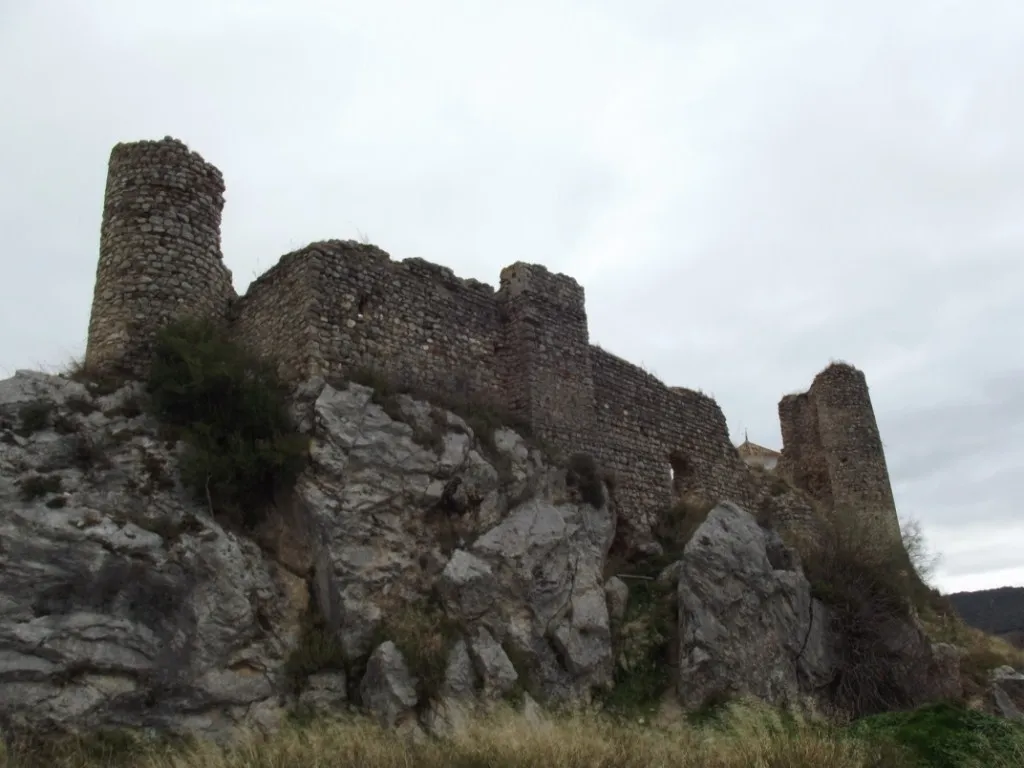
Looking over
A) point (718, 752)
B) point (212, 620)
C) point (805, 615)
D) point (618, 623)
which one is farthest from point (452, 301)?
point (718, 752)

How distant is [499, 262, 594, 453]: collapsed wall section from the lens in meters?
15.7

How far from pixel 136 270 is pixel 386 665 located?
24.0 feet

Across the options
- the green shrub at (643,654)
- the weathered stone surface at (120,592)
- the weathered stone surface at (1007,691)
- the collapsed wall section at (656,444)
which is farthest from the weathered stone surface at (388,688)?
the weathered stone surface at (1007,691)

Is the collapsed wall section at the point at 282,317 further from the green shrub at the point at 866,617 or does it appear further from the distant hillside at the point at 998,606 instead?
the distant hillside at the point at 998,606

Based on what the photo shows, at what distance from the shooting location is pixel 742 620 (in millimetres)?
14344

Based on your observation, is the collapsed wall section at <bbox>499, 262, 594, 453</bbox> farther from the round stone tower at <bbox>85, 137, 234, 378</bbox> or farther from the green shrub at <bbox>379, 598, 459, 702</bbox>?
the round stone tower at <bbox>85, 137, 234, 378</bbox>

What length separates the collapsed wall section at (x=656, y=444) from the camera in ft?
55.5

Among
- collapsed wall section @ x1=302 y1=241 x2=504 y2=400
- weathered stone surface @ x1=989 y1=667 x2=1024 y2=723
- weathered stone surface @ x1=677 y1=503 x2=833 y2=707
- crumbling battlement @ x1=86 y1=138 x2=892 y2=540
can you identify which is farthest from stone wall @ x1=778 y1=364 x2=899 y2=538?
collapsed wall section @ x1=302 y1=241 x2=504 y2=400

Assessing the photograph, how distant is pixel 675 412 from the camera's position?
19094 mm

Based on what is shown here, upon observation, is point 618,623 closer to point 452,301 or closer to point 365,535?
point 365,535

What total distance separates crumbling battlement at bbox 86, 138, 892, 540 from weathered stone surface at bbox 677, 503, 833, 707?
6.01 feet

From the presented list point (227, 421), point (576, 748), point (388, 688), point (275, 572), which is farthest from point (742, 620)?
point (227, 421)

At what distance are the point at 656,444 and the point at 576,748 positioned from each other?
1028cm

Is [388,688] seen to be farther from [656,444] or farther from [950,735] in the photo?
[656,444]
